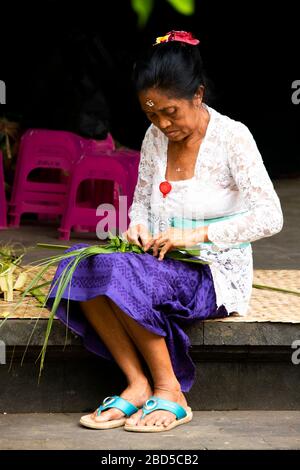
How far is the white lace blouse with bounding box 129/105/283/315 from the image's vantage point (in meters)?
3.30

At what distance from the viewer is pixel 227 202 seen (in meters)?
3.45

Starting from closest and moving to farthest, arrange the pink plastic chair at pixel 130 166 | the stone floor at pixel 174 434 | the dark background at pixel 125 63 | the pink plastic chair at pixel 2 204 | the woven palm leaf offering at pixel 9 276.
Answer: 1. the stone floor at pixel 174 434
2. the woven palm leaf offering at pixel 9 276
3. the pink plastic chair at pixel 130 166
4. the pink plastic chair at pixel 2 204
5. the dark background at pixel 125 63

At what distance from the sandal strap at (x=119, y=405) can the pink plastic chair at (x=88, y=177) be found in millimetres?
2494

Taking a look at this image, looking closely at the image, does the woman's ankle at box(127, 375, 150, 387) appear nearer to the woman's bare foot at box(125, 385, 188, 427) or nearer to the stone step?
the woman's bare foot at box(125, 385, 188, 427)

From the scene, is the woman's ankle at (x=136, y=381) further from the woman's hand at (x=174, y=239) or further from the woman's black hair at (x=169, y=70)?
the woman's black hair at (x=169, y=70)

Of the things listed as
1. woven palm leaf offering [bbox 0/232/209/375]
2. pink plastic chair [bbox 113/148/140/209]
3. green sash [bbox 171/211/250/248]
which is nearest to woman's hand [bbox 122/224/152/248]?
woven palm leaf offering [bbox 0/232/209/375]

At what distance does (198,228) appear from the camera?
3.33m

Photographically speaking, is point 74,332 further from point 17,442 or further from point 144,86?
point 144,86

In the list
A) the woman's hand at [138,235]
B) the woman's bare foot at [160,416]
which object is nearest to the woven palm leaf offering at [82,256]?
the woman's hand at [138,235]

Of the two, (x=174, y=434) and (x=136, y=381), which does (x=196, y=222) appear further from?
(x=174, y=434)

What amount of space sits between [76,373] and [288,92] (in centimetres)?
553

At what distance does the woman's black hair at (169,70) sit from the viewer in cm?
327

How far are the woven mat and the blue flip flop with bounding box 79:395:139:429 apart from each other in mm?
374

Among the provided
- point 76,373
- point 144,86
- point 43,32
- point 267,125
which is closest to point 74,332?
point 76,373
